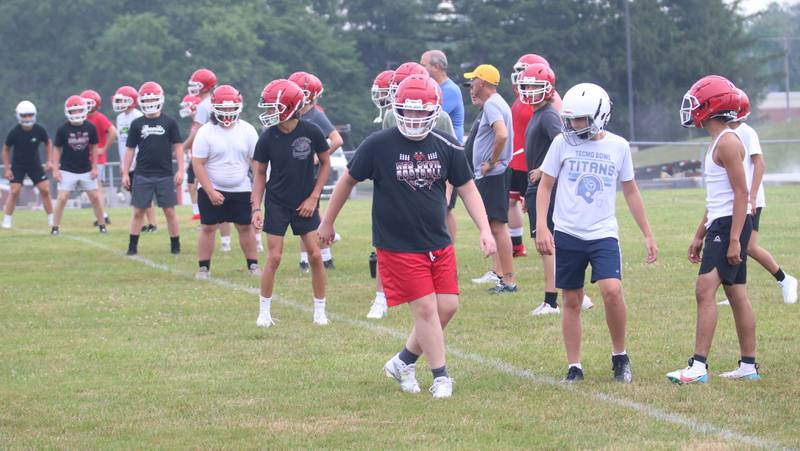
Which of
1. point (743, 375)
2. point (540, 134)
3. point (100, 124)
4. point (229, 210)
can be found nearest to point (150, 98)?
point (229, 210)

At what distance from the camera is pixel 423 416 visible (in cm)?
694

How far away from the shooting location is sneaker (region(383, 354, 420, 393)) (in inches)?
300

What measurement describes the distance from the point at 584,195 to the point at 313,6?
6247cm

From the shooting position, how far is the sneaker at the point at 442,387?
24.2 ft

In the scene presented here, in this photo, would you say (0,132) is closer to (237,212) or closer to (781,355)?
(237,212)

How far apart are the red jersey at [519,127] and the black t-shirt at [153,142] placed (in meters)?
5.28

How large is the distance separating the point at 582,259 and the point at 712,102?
1.20 m

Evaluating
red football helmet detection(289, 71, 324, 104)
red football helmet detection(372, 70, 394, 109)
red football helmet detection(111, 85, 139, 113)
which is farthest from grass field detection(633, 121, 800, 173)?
red football helmet detection(372, 70, 394, 109)

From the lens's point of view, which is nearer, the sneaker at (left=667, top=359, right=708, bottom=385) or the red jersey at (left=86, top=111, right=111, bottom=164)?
the sneaker at (left=667, top=359, right=708, bottom=385)

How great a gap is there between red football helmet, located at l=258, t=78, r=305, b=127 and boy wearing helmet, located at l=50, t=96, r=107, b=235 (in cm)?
980

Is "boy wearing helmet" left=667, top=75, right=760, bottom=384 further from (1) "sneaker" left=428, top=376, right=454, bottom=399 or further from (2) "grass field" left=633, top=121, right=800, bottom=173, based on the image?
(2) "grass field" left=633, top=121, right=800, bottom=173

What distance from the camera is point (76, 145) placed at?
19172mm

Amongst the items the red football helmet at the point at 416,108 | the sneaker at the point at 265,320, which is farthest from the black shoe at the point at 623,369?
the sneaker at the point at 265,320


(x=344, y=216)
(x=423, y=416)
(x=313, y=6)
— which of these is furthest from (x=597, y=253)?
(x=313, y=6)
